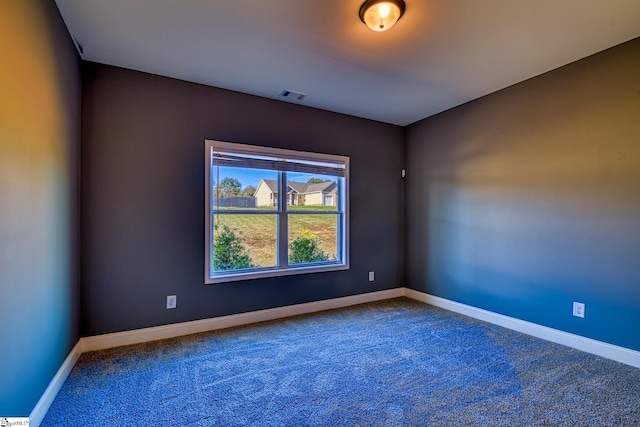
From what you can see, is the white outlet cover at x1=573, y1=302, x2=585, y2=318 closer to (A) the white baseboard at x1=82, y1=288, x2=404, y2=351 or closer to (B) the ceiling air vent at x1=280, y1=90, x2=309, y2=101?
(A) the white baseboard at x1=82, y1=288, x2=404, y2=351

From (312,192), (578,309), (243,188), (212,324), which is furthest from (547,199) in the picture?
(212,324)

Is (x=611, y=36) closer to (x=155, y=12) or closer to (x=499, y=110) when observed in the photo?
(x=499, y=110)

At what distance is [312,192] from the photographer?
3863 mm

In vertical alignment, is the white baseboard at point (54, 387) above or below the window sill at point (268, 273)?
Answer: below

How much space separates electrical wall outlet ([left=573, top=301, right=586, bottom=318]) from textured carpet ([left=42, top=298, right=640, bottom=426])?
321 millimetres

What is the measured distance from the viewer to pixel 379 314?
142 inches

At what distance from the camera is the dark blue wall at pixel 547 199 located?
7.95 ft

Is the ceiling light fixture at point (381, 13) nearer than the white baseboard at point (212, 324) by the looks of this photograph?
Yes

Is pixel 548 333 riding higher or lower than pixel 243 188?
lower

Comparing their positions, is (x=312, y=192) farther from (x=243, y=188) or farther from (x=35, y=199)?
(x=35, y=199)

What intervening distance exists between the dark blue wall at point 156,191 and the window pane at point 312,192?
408 millimetres

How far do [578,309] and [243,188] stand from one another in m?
3.44

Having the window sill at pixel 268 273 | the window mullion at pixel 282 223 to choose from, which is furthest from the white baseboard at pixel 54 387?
the window mullion at pixel 282 223

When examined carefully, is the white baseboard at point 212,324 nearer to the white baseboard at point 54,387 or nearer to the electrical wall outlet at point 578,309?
the white baseboard at point 54,387
